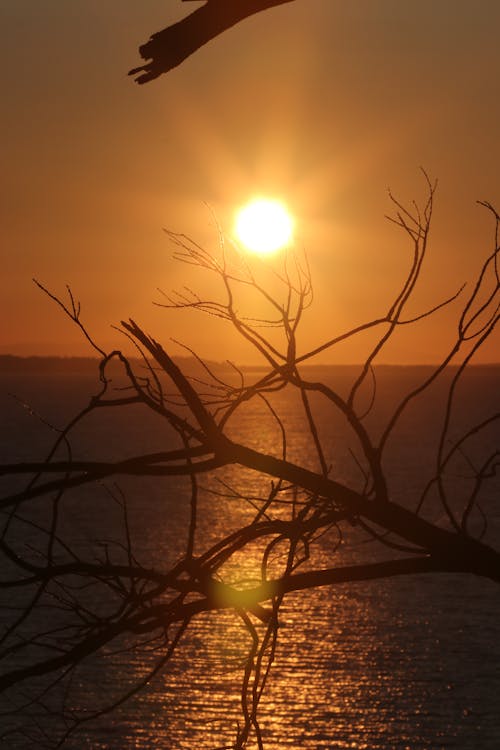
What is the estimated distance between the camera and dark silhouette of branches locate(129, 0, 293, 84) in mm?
2796

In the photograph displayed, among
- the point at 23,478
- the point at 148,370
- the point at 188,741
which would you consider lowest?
the point at 148,370

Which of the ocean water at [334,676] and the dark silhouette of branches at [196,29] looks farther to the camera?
the ocean water at [334,676]

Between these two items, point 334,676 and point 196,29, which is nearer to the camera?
point 196,29

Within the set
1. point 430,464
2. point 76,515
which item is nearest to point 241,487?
point 76,515

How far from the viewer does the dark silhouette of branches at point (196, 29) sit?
2796 mm

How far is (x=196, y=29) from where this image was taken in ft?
9.25

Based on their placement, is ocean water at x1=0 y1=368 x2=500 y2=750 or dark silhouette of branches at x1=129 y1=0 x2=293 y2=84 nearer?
dark silhouette of branches at x1=129 y1=0 x2=293 y2=84

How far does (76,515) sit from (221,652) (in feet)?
154

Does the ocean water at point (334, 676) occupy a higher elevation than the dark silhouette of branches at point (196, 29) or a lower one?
higher

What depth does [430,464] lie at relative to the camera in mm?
156125

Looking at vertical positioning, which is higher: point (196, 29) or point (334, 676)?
point (334, 676)

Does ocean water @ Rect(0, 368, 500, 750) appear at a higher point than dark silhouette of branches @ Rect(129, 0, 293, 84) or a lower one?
higher

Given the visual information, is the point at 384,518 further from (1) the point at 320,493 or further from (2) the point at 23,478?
(2) the point at 23,478

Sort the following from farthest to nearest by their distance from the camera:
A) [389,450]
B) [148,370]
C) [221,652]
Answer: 1. [389,450]
2. [221,652]
3. [148,370]
